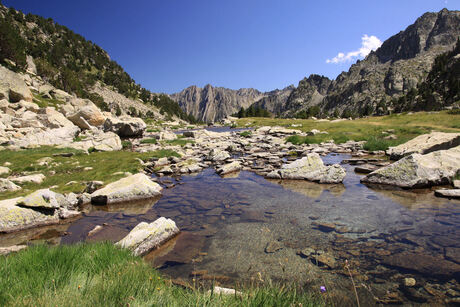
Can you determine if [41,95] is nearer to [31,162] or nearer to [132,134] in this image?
[132,134]

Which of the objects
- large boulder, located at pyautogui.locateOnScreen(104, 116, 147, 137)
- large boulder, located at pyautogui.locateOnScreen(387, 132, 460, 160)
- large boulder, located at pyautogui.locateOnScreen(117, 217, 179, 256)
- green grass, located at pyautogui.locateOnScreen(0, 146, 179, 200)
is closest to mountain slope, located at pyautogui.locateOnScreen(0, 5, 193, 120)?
large boulder, located at pyautogui.locateOnScreen(104, 116, 147, 137)

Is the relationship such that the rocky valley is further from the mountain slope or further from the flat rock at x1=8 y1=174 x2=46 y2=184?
the mountain slope

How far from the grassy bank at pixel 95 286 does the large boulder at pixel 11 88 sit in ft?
175

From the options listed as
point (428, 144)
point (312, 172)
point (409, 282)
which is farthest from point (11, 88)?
point (428, 144)

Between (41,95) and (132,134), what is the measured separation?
4348 centimetres

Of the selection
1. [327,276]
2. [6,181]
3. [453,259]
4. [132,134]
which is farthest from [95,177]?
[132,134]

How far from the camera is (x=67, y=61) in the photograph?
13762cm

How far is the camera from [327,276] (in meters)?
4.91

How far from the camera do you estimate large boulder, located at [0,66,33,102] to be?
40.8m

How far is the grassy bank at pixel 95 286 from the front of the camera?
2721 mm

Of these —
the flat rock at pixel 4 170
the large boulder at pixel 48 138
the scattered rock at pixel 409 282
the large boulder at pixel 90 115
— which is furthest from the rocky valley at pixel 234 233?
the large boulder at pixel 90 115

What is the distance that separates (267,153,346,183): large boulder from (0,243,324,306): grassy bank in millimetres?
10114

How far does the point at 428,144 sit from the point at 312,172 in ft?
32.5

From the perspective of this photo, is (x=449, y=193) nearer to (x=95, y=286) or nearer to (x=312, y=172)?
(x=312, y=172)
